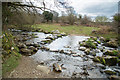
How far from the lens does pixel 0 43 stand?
391 centimetres

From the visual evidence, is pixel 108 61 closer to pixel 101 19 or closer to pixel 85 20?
pixel 101 19

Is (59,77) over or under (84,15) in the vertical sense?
under

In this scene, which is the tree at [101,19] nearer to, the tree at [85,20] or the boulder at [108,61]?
the tree at [85,20]

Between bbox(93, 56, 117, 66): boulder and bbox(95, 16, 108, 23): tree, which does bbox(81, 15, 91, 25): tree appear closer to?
bbox(95, 16, 108, 23): tree

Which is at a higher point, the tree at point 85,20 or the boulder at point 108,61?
the tree at point 85,20

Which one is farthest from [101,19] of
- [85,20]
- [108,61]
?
[108,61]

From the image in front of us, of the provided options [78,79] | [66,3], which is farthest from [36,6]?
[78,79]

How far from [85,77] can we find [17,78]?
289 centimetres

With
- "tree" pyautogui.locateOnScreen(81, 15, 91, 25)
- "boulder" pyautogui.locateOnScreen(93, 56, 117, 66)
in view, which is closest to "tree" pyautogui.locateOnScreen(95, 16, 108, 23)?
"tree" pyautogui.locateOnScreen(81, 15, 91, 25)

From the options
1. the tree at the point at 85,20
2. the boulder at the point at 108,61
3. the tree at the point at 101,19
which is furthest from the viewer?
the tree at the point at 85,20

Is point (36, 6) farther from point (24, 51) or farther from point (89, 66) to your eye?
point (89, 66)

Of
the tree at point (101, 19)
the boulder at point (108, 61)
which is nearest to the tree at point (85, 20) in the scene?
the tree at point (101, 19)

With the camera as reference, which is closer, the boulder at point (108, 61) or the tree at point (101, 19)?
the boulder at point (108, 61)

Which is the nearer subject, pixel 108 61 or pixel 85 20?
pixel 108 61
